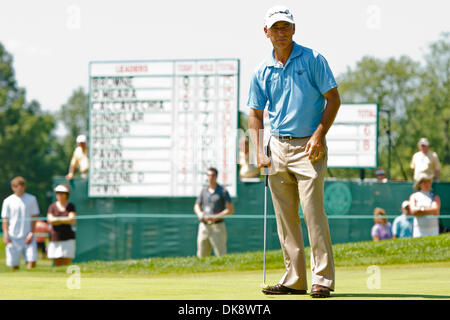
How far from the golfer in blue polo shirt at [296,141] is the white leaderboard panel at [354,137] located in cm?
1497

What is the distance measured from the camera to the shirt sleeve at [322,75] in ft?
19.9

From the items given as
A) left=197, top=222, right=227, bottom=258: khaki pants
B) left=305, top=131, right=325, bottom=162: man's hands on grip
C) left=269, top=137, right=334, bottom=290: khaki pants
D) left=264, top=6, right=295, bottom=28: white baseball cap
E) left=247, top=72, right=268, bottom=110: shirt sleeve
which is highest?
left=264, top=6, right=295, bottom=28: white baseball cap

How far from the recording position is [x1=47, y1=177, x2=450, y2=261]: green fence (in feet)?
57.0

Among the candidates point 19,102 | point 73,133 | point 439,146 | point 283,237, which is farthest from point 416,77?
point 283,237

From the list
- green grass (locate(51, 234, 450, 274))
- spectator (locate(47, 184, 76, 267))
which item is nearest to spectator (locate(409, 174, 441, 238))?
green grass (locate(51, 234, 450, 274))

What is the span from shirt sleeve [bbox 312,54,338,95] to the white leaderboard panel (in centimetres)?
1518

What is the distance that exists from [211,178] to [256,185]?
118 inches

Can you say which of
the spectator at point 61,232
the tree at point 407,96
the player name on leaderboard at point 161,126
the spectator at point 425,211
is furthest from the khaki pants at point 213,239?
the tree at point 407,96

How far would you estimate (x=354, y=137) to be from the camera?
21.4 metres

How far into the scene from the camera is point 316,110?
6.19 metres

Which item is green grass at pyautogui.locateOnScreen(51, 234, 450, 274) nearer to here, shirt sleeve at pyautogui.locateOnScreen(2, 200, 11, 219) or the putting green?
shirt sleeve at pyautogui.locateOnScreen(2, 200, 11, 219)

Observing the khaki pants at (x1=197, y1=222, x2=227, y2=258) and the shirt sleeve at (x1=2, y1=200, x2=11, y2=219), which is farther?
the shirt sleeve at (x1=2, y1=200, x2=11, y2=219)

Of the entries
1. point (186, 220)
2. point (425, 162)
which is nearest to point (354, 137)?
point (425, 162)

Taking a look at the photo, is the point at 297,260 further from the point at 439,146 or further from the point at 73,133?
the point at 73,133
